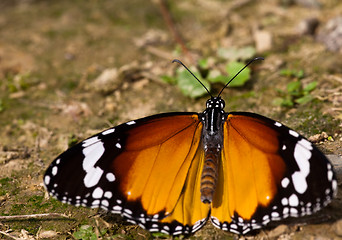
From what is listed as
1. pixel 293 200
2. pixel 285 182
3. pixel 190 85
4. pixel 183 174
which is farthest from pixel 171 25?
pixel 293 200

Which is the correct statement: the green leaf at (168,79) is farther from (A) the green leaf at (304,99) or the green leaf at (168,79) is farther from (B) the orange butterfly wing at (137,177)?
(B) the orange butterfly wing at (137,177)

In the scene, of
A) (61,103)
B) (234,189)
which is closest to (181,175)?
(234,189)

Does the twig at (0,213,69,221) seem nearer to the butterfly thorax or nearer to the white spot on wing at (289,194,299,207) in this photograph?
the butterfly thorax

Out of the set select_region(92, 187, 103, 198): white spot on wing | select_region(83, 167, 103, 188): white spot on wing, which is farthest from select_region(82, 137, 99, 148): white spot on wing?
select_region(92, 187, 103, 198): white spot on wing

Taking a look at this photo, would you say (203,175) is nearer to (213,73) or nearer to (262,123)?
(262,123)

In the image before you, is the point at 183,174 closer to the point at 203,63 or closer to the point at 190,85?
the point at 190,85

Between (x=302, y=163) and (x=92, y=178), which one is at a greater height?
(x=302, y=163)

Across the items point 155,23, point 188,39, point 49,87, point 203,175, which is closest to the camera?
point 203,175
